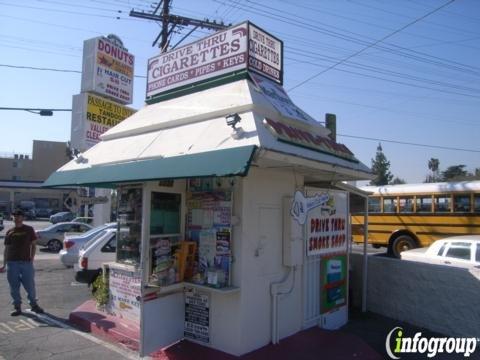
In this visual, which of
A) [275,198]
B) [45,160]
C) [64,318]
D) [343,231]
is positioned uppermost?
[45,160]

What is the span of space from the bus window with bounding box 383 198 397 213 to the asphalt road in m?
12.3

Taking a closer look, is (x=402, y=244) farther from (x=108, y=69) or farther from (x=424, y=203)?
(x=108, y=69)

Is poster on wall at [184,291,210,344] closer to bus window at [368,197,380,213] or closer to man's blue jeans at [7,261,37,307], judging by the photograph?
man's blue jeans at [7,261,37,307]

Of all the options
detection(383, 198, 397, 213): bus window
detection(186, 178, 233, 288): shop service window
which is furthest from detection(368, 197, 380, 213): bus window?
detection(186, 178, 233, 288): shop service window

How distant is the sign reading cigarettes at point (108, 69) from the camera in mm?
13914

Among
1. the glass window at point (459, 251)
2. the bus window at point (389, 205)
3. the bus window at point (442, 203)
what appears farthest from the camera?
the bus window at point (389, 205)

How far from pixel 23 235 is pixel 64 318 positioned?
1732 millimetres

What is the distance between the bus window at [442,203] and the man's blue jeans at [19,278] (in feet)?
45.3

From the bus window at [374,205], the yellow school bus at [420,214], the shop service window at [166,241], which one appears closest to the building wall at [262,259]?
the shop service window at [166,241]

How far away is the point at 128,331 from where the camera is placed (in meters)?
6.77

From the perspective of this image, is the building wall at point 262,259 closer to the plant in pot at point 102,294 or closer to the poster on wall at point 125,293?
the poster on wall at point 125,293

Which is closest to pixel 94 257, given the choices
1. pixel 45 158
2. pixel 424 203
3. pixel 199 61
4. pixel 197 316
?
pixel 197 316

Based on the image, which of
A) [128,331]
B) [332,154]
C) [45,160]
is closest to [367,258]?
[332,154]

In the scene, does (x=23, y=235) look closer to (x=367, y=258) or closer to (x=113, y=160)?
(x=113, y=160)
